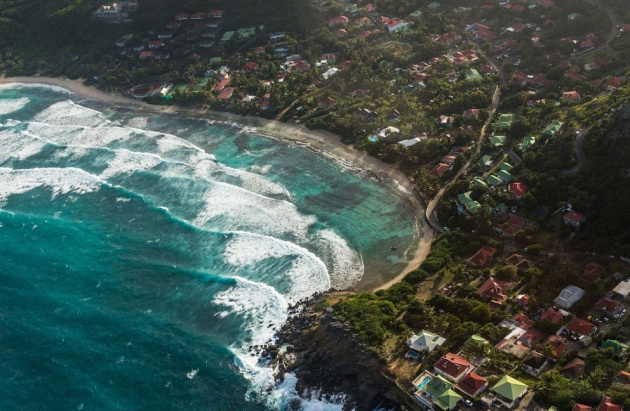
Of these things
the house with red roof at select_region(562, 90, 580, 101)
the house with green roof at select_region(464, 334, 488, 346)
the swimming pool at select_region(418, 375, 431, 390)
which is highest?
the house with red roof at select_region(562, 90, 580, 101)

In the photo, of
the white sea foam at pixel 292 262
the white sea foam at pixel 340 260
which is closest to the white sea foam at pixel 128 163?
the white sea foam at pixel 292 262

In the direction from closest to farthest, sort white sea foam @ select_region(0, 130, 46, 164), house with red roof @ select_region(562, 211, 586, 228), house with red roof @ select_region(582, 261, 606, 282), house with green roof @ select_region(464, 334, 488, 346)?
1. house with green roof @ select_region(464, 334, 488, 346)
2. house with red roof @ select_region(582, 261, 606, 282)
3. house with red roof @ select_region(562, 211, 586, 228)
4. white sea foam @ select_region(0, 130, 46, 164)

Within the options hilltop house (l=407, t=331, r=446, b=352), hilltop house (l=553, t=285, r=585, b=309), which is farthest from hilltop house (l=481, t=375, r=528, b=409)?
hilltop house (l=553, t=285, r=585, b=309)

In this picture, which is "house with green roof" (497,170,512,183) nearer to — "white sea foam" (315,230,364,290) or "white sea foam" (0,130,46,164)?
"white sea foam" (315,230,364,290)

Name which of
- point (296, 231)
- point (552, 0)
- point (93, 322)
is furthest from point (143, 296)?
point (552, 0)

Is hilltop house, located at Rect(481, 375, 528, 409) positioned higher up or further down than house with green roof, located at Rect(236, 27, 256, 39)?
further down

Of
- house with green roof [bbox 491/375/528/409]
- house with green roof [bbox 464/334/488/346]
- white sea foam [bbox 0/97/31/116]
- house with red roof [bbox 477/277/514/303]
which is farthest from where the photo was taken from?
white sea foam [bbox 0/97/31/116]

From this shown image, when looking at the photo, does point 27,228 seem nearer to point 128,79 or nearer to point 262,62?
point 128,79
